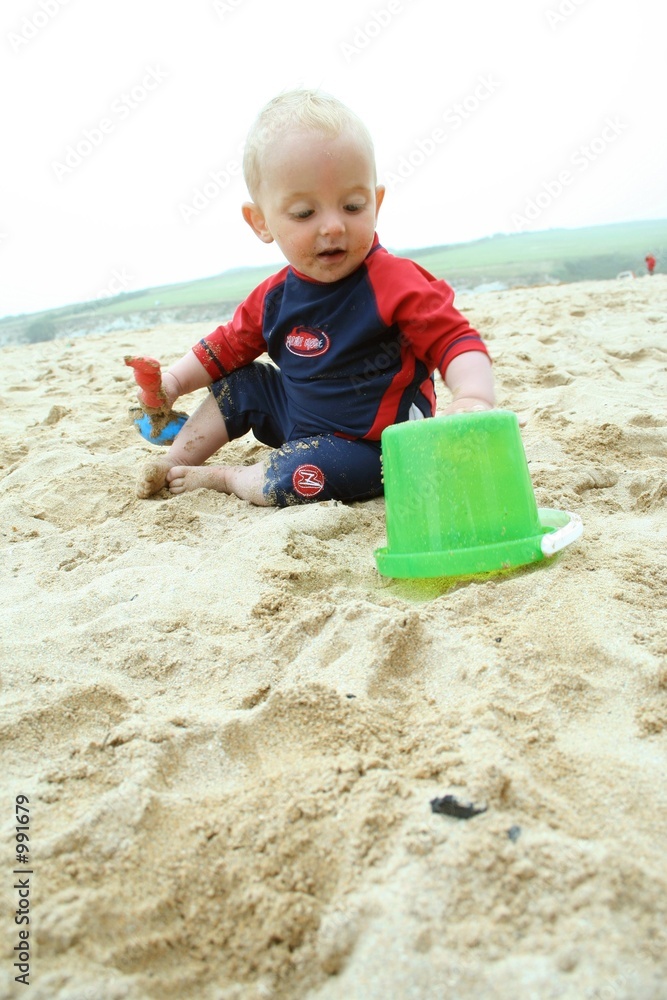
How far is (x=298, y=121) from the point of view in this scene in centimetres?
147

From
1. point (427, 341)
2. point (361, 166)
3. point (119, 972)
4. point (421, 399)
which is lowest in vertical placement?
point (119, 972)

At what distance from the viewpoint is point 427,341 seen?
1564 mm

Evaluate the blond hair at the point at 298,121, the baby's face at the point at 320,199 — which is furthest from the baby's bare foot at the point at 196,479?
the blond hair at the point at 298,121

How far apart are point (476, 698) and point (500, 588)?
28 cm

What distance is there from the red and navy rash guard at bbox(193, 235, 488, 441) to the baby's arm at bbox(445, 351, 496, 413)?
0.9 inches

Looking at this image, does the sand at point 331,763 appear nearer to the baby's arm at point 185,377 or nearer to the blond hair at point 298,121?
the baby's arm at point 185,377

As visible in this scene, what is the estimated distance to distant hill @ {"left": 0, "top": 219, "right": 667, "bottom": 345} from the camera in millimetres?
5527

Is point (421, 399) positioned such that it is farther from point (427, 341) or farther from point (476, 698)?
point (476, 698)

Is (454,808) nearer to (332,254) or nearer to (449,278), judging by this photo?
(332,254)

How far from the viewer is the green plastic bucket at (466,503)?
1146 millimetres

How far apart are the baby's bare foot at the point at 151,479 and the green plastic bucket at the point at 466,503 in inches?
27.3

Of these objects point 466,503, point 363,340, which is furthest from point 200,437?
point 466,503

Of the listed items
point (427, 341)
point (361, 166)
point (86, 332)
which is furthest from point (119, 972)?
point (86, 332)

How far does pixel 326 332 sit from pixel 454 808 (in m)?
1.17
